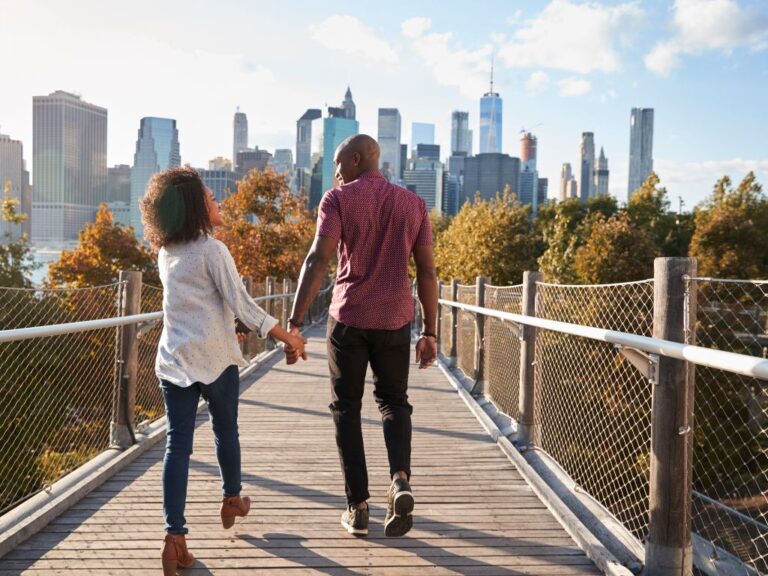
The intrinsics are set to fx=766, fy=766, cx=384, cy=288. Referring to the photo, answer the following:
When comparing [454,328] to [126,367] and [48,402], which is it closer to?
[48,402]

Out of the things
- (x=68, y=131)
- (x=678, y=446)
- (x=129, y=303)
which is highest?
(x=68, y=131)

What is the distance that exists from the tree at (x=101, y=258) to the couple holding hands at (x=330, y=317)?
33654 millimetres

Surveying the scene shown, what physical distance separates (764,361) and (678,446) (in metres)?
0.87

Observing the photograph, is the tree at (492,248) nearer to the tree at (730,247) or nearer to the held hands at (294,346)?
the tree at (730,247)

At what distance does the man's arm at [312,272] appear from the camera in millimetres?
3231

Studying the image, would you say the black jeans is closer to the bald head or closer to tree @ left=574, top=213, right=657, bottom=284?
the bald head

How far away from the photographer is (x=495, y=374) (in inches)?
321

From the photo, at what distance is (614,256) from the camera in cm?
3056

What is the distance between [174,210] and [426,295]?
1162mm

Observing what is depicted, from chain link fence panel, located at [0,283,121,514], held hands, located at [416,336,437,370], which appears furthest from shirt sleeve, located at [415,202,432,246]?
chain link fence panel, located at [0,283,121,514]

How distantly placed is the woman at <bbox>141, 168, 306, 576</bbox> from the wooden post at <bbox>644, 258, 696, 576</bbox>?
4.77 feet

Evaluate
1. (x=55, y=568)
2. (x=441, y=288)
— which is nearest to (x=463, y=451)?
(x=55, y=568)

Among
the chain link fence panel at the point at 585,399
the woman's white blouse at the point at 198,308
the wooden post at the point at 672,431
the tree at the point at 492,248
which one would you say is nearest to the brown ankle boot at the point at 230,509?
the woman's white blouse at the point at 198,308

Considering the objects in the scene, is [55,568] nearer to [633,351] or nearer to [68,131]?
[633,351]
